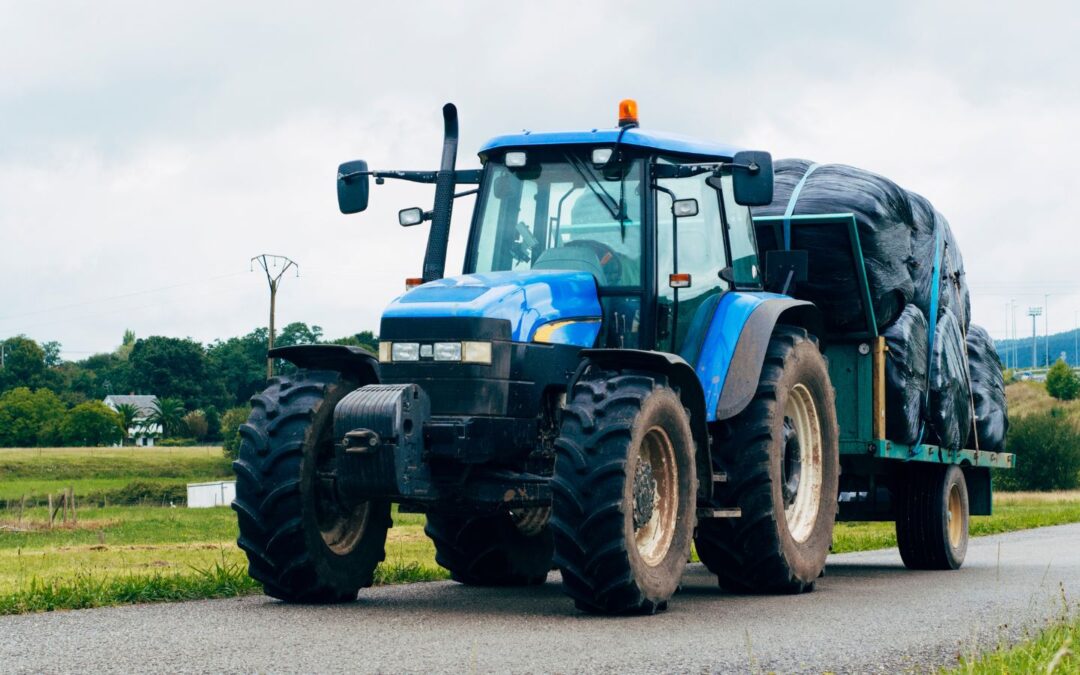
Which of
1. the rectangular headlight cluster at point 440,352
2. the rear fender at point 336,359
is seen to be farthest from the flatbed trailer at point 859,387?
the rectangular headlight cluster at point 440,352

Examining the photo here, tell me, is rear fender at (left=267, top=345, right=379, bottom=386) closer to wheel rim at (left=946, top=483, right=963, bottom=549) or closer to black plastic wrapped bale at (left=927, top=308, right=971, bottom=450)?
black plastic wrapped bale at (left=927, top=308, right=971, bottom=450)

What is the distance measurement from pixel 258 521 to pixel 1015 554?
10905 millimetres

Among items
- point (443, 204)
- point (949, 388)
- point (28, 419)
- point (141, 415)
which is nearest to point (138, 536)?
point (949, 388)

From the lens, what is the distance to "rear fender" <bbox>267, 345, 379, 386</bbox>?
388 inches

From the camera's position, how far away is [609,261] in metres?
10.1

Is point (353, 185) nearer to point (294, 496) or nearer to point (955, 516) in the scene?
point (294, 496)

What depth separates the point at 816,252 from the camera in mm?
12633

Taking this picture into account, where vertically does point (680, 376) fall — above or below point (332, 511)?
above

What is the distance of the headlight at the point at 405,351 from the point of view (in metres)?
9.30

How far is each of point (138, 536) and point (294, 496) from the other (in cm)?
3284

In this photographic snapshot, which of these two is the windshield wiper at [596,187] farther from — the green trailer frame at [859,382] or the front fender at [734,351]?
the green trailer frame at [859,382]

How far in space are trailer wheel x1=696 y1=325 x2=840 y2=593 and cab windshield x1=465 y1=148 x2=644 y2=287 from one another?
4.48 ft

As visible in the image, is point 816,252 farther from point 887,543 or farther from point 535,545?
point 887,543

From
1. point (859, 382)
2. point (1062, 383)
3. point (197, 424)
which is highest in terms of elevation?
point (859, 382)
